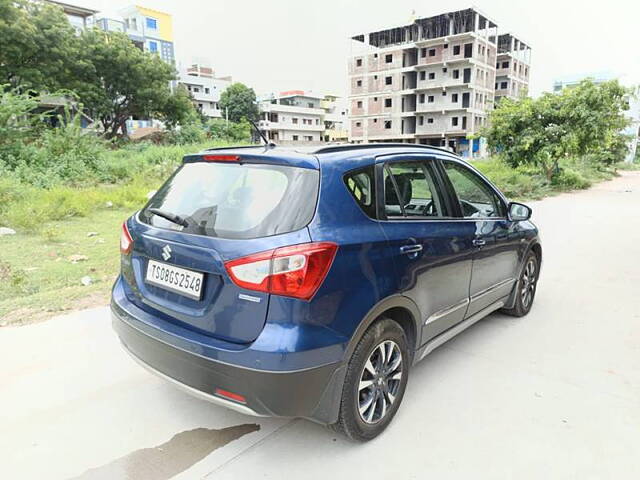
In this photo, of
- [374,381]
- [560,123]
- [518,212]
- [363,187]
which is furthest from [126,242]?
[560,123]

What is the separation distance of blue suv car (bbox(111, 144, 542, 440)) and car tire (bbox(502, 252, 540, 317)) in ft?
4.87

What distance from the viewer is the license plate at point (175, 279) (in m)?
2.06

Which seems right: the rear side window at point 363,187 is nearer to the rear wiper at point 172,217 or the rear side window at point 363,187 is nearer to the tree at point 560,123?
the rear wiper at point 172,217

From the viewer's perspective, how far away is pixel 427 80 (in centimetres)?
4638

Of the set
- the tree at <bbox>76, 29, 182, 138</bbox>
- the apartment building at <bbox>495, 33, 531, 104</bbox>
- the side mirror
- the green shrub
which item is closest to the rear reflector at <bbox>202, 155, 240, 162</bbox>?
the side mirror

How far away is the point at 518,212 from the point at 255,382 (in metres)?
2.75

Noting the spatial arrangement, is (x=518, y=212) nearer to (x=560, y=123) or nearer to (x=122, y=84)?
(x=560, y=123)

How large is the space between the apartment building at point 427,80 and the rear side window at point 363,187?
42.7 m

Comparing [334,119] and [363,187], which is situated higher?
[334,119]

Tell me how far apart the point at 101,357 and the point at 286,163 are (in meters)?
2.19

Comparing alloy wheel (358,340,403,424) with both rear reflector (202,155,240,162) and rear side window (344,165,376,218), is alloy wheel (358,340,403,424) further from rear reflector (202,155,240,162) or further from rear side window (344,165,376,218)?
rear reflector (202,155,240,162)

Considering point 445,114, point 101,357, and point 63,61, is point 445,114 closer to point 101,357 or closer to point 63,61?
point 63,61

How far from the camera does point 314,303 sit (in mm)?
1888

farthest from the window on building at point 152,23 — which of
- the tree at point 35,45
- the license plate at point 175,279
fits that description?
the license plate at point 175,279
